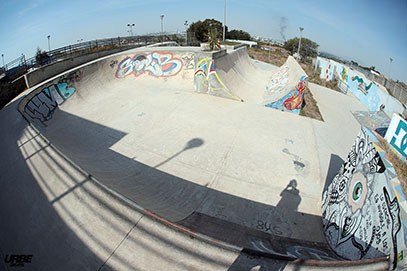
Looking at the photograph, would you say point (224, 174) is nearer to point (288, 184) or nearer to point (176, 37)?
point (288, 184)

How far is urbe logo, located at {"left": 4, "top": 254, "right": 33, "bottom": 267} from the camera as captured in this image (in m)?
3.81

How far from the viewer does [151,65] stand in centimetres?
1912

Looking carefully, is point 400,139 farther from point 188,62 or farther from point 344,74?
point 344,74

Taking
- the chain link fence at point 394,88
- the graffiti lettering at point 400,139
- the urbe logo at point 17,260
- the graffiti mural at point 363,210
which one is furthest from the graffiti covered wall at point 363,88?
the urbe logo at point 17,260

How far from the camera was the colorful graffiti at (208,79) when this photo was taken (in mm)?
16031

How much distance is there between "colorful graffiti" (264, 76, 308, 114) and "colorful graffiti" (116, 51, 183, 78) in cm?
878

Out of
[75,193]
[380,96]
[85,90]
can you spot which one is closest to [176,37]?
[85,90]

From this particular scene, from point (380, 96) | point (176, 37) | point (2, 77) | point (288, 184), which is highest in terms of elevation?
point (176, 37)

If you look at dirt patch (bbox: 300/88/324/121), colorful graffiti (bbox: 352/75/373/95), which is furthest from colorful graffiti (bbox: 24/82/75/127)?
colorful graffiti (bbox: 352/75/373/95)

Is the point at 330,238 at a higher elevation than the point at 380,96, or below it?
below

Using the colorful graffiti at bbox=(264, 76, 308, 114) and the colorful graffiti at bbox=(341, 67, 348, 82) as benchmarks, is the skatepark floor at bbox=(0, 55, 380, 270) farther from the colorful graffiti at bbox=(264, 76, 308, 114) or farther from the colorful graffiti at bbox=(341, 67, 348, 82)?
the colorful graffiti at bbox=(341, 67, 348, 82)

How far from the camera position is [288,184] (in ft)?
27.2

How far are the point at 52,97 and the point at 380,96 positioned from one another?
22.4 metres

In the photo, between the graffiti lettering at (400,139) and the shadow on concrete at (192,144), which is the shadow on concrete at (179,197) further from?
the graffiti lettering at (400,139)
